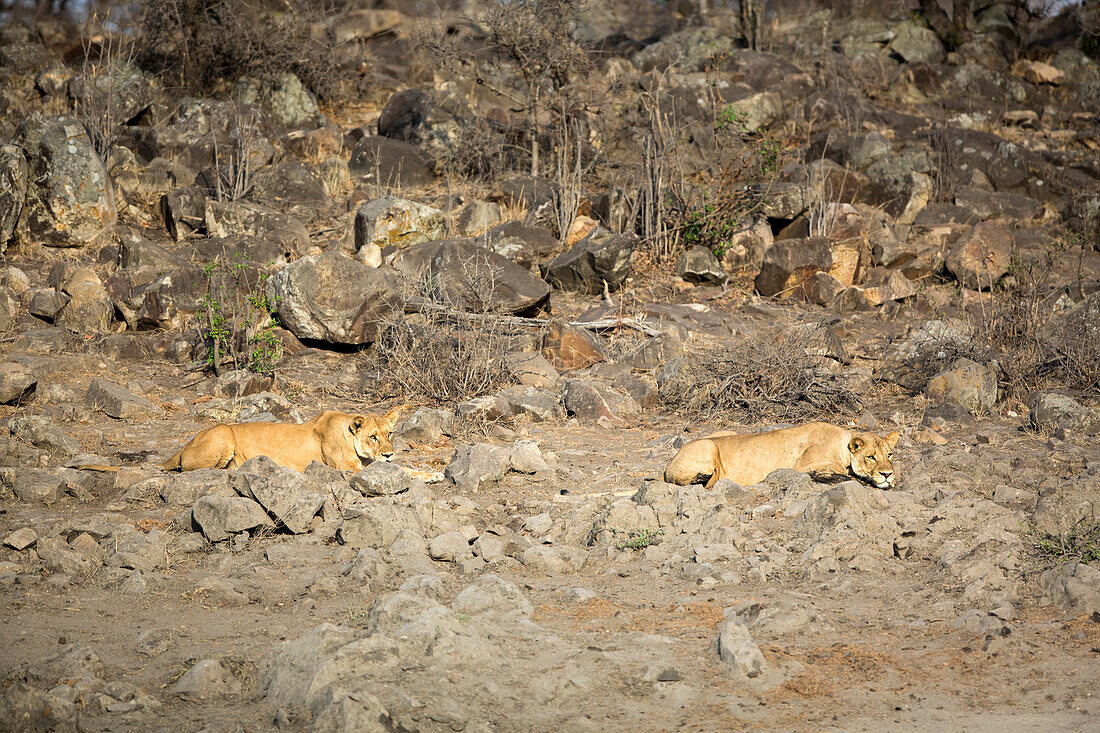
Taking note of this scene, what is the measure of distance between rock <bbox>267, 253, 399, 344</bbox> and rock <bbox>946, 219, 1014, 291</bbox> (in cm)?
971

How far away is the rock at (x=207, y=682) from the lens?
13.6 ft

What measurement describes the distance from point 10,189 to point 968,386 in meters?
14.7

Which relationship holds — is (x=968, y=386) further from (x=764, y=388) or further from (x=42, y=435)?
(x=42, y=435)

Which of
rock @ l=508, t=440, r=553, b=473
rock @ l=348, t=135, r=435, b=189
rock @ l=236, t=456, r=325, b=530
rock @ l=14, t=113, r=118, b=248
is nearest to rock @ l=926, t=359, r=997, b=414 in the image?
rock @ l=508, t=440, r=553, b=473

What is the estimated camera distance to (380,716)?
3.83m

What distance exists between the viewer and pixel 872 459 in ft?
23.1

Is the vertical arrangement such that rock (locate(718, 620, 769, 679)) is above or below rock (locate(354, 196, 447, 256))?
below

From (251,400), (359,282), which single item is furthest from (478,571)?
(359,282)

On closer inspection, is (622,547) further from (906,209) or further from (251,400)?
(906,209)

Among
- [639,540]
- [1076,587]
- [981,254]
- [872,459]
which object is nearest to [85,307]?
[639,540]

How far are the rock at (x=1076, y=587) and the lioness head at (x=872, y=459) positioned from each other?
1.84m

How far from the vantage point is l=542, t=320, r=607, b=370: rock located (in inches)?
473

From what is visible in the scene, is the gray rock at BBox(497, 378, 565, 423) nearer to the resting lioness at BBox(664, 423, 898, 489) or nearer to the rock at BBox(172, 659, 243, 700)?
the resting lioness at BBox(664, 423, 898, 489)

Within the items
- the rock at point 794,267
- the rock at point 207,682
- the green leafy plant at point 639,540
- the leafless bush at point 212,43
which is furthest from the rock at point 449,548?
the leafless bush at point 212,43
